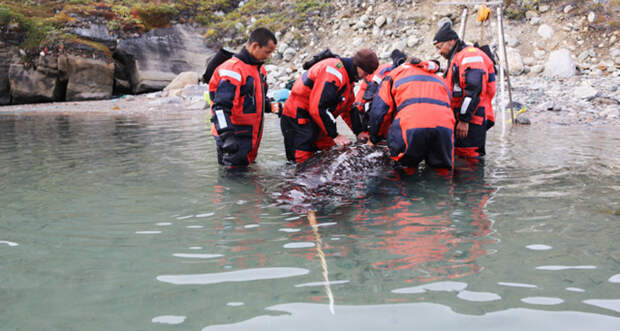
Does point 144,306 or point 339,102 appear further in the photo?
point 339,102

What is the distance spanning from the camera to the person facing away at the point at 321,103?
16.0ft

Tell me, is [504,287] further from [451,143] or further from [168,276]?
[451,143]

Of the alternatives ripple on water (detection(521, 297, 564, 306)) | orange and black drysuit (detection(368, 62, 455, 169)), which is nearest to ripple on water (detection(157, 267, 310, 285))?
ripple on water (detection(521, 297, 564, 306))

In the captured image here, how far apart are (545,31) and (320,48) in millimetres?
9200

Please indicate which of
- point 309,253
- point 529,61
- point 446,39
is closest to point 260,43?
point 446,39

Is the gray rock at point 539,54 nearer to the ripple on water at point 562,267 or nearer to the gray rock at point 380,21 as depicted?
the gray rock at point 380,21

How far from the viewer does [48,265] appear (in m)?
2.56

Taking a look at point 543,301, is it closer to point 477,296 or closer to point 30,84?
point 477,296

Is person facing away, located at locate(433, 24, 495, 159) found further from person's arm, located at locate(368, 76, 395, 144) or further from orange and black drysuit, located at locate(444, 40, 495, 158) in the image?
person's arm, located at locate(368, 76, 395, 144)

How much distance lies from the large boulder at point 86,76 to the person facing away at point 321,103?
16.3m

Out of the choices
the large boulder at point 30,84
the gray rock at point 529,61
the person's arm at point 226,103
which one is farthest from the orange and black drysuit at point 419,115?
the large boulder at point 30,84

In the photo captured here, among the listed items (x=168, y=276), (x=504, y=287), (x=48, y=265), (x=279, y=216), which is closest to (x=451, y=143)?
(x=279, y=216)

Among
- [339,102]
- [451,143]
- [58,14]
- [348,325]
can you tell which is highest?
[58,14]

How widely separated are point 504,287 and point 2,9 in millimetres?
23545
